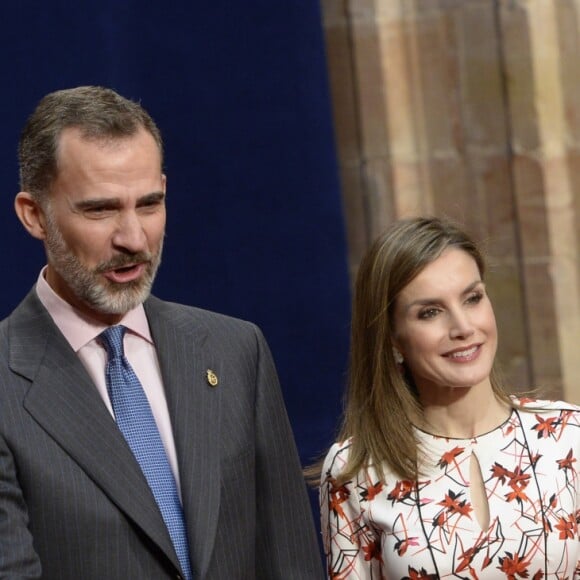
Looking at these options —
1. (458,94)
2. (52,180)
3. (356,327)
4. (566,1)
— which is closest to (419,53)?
(458,94)

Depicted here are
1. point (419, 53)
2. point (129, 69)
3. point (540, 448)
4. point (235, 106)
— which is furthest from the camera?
point (419, 53)

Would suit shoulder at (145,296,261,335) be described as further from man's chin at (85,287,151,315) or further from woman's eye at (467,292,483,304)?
woman's eye at (467,292,483,304)

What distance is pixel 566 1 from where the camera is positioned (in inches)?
185

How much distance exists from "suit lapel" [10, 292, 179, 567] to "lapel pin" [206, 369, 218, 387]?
0.22m

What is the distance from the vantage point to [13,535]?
2127mm

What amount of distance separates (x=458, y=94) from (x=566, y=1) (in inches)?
19.2

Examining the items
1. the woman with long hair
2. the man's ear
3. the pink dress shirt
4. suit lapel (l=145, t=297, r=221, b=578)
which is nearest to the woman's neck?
the woman with long hair

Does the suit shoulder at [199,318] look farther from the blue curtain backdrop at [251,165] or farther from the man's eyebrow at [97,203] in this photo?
the blue curtain backdrop at [251,165]

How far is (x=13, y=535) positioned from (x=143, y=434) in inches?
11.7

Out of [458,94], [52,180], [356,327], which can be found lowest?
[356,327]

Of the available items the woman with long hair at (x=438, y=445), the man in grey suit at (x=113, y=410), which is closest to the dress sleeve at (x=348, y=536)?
the woman with long hair at (x=438, y=445)

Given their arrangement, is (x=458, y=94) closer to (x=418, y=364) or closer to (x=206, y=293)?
(x=206, y=293)

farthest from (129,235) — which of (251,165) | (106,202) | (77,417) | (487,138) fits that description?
(487,138)

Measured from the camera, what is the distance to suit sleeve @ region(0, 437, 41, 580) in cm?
211
